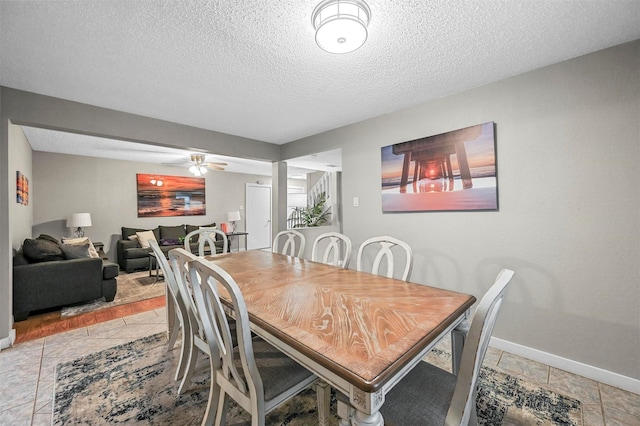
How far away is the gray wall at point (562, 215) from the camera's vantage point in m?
1.75

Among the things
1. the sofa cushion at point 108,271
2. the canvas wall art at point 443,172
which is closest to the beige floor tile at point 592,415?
the canvas wall art at point 443,172

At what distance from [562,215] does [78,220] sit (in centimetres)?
672

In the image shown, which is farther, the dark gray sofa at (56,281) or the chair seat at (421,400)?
the dark gray sofa at (56,281)

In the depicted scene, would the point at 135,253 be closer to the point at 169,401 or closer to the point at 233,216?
the point at 233,216

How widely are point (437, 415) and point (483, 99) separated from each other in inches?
95.4

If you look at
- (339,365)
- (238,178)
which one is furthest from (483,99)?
(238,178)

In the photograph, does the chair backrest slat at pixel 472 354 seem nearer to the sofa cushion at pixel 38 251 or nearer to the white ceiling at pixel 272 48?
the white ceiling at pixel 272 48

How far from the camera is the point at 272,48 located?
1.75 metres

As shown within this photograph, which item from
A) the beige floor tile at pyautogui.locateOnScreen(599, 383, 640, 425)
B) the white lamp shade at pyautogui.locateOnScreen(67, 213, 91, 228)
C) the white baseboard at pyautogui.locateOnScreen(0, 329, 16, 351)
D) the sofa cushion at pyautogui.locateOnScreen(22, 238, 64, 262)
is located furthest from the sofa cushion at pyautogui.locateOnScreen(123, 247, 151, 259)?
the beige floor tile at pyautogui.locateOnScreen(599, 383, 640, 425)

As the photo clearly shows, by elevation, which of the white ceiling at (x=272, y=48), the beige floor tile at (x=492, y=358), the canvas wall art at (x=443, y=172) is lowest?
the beige floor tile at (x=492, y=358)

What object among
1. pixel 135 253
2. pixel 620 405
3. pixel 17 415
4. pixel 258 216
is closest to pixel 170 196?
pixel 135 253

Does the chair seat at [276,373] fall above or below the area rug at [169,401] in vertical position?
above

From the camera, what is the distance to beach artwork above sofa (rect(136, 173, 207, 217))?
5840mm

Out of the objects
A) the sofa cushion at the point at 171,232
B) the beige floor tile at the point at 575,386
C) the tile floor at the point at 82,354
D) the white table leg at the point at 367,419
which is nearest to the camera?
the white table leg at the point at 367,419
